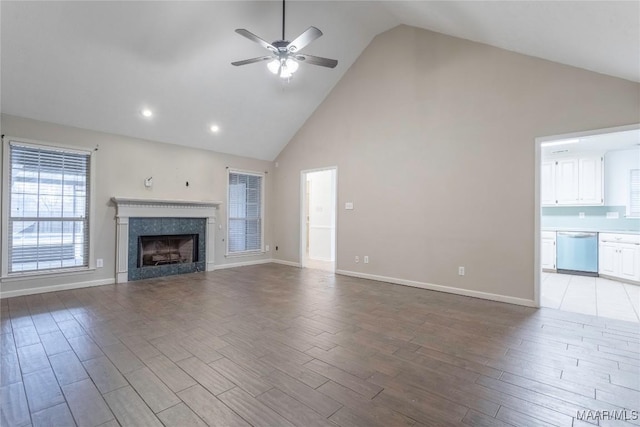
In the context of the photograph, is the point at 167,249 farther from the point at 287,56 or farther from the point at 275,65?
the point at 287,56

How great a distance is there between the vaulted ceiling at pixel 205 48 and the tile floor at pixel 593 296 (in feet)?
9.12

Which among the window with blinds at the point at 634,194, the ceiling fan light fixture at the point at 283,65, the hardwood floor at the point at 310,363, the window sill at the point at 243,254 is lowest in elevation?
the hardwood floor at the point at 310,363

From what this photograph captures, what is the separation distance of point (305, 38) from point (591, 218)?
696cm

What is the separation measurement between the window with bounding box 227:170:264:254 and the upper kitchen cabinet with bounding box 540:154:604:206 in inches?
264

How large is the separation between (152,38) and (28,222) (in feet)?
10.5

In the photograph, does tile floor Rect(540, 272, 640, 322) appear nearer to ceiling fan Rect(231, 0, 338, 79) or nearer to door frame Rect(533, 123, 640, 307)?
door frame Rect(533, 123, 640, 307)

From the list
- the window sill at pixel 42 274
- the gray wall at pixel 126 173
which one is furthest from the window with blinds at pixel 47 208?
the gray wall at pixel 126 173

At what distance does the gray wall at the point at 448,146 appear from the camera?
3755mm

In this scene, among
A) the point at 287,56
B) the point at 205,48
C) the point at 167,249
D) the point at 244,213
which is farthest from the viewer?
the point at 244,213

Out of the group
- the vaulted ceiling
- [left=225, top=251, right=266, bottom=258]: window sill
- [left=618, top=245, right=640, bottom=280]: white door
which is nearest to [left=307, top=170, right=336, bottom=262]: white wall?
[left=225, top=251, right=266, bottom=258]: window sill

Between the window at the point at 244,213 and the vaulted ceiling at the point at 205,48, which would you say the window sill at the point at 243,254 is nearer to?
the window at the point at 244,213

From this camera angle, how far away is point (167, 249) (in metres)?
5.86

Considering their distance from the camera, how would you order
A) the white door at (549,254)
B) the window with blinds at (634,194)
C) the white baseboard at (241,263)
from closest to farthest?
the window with blinds at (634,194)
the white door at (549,254)
the white baseboard at (241,263)

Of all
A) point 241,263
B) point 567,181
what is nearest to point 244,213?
point 241,263
